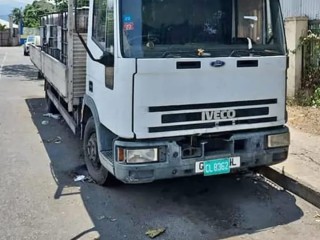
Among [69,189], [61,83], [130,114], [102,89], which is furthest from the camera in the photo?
[61,83]

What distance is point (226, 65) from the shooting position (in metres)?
4.70

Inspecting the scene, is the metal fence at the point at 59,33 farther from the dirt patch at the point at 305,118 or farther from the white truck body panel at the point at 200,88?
the dirt patch at the point at 305,118

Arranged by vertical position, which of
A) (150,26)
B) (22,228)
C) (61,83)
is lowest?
(22,228)

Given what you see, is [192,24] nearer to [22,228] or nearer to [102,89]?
[102,89]

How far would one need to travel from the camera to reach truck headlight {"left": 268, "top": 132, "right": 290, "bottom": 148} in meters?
5.06

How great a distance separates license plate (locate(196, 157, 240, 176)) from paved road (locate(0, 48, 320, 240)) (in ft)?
1.54

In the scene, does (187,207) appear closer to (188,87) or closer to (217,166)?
(217,166)

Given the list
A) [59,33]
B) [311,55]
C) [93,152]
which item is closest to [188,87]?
[93,152]

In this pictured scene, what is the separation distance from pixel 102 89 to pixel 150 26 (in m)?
0.97

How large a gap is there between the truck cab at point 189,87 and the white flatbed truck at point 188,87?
0.01 meters

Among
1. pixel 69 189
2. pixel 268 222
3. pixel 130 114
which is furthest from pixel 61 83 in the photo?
pixel 268 222

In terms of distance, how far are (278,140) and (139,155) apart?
1.62m

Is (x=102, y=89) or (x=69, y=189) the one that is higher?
(x=102, y=89)

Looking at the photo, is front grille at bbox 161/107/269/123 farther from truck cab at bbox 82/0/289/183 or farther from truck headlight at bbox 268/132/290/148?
truck headlight at bbox 268/132/290/148
